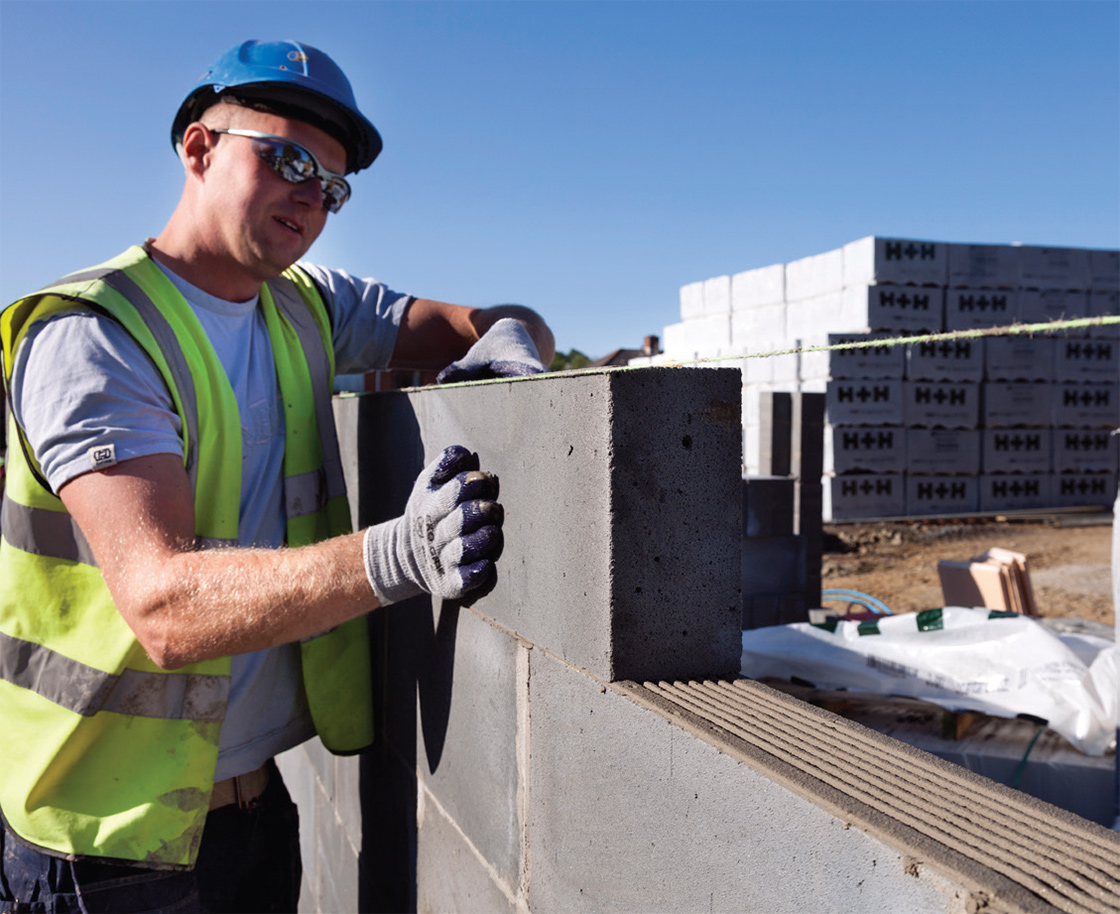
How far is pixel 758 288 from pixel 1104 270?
17.0 ft

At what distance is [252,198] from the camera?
6.42 feet

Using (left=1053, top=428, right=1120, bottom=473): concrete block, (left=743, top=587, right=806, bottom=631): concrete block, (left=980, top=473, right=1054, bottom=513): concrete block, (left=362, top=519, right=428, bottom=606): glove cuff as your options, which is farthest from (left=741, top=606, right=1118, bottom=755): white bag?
(left=1053, top=428, right=1120, bottom=473): concrete block

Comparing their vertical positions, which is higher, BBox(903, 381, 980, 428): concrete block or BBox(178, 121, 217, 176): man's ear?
BBox(178, 121, 217, 176): man's ear

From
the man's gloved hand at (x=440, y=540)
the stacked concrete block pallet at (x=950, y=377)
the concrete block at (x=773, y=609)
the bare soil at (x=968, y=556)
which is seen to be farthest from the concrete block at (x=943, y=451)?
the man's gloved hand at (x=440, y=540)

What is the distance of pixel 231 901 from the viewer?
2.14 meters

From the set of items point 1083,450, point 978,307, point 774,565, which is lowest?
point 774,565

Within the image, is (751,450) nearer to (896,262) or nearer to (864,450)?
(864,450)

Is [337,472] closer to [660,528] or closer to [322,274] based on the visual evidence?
[322,274]

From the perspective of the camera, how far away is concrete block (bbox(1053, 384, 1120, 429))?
42.0 feet

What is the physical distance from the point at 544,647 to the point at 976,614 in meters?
2.54

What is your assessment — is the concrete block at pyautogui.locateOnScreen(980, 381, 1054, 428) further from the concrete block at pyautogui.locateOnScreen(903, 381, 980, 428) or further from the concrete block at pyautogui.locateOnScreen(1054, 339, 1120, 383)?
the concrete block at pyautogui.locateOnScreen(1054, 339, 1120, 383)

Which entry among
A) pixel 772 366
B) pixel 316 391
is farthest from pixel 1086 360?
pixel 316 391

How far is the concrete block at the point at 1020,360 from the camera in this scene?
1241cm

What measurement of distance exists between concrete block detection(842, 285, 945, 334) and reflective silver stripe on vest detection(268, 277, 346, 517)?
10739 mm
